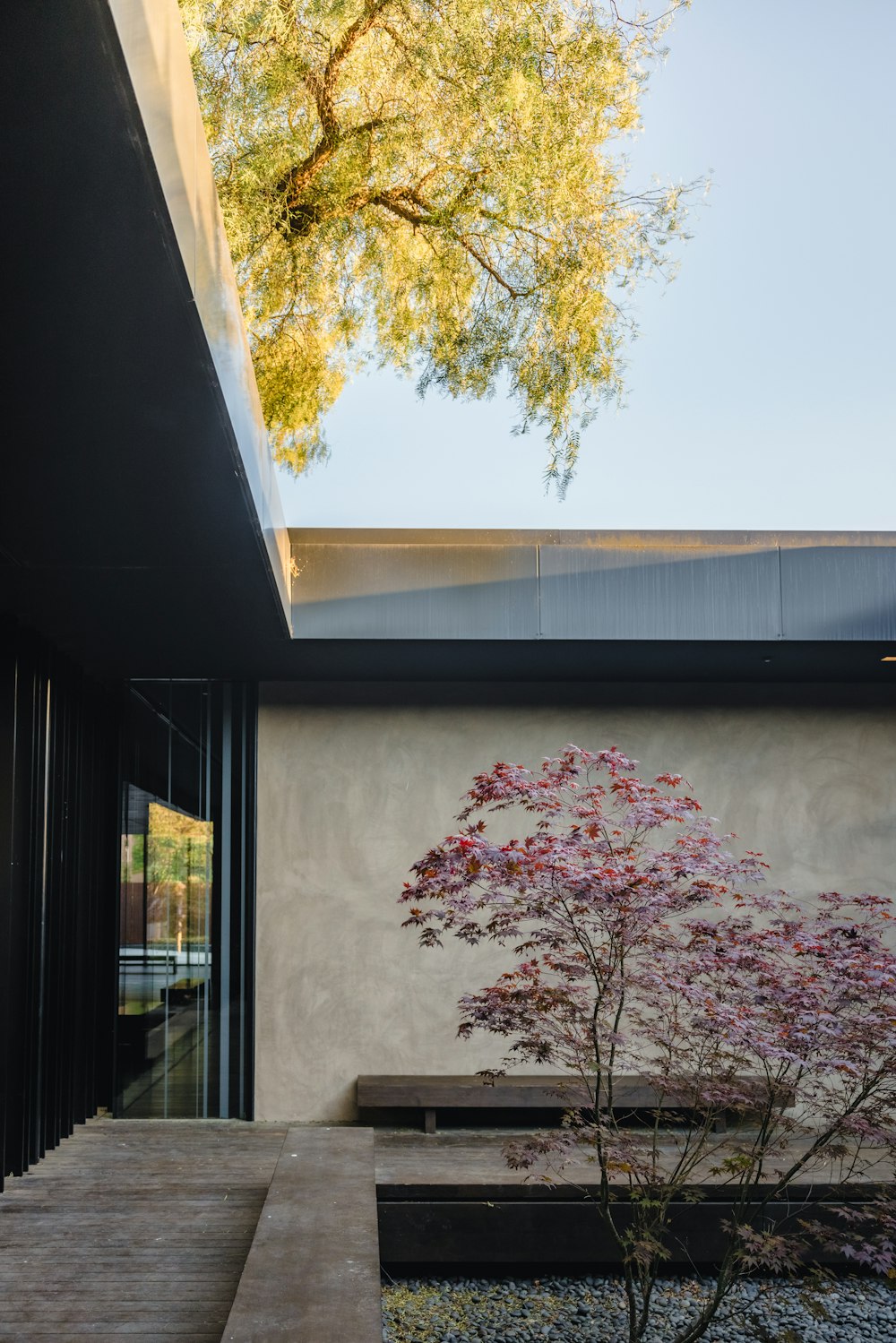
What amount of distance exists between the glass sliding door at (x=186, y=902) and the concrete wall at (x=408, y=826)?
0.15 meters

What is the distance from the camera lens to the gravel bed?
4.50m

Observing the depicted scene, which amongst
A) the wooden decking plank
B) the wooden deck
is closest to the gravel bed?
the wooden decking plank

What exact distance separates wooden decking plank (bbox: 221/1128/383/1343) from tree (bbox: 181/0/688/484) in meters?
4.54

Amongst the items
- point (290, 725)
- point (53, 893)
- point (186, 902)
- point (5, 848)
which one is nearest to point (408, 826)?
point (290, 725)

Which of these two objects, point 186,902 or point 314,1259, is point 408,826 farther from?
point 314,1259

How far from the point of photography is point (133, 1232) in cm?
487

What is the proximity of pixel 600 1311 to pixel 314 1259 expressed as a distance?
1.65 meters

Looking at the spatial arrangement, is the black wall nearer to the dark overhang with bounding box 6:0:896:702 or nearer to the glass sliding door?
the glass sliding door

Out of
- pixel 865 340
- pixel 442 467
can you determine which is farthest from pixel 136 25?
pixel 865 340

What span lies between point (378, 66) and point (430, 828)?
4.74 metres

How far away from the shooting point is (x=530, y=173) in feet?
22.6

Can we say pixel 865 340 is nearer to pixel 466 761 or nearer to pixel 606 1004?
pixel 466 761

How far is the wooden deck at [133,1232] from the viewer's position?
3.98m

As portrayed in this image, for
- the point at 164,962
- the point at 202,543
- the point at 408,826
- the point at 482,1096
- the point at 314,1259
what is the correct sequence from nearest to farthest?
the point at 314,1259, the point at 202,543, the point at 482,1096, the point at 164,962, the point at 408,826
